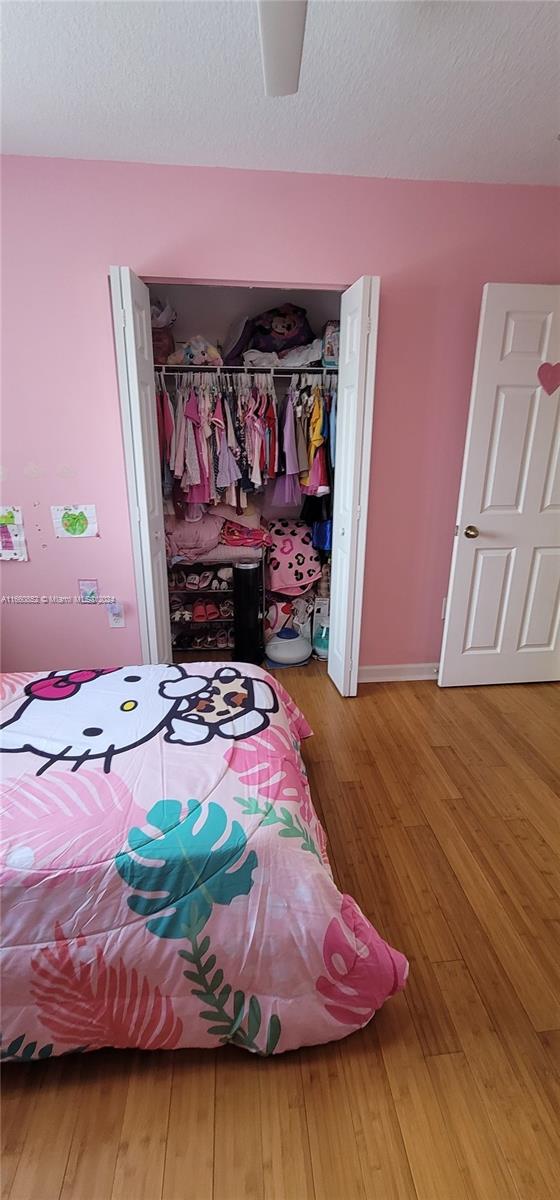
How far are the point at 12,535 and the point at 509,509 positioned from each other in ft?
8.23

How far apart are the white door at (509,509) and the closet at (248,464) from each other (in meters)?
0.57

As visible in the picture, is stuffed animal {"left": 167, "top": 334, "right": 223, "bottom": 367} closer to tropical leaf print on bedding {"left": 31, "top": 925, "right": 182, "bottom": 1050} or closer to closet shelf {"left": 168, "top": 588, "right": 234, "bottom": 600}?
closet shelf {"left": 168, "top": 588, "right": 234, "bottom": 600}

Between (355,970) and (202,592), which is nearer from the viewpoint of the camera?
(355,970)

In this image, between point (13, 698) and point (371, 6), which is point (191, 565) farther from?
point (371, 6)

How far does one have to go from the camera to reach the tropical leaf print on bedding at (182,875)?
115 centimetres

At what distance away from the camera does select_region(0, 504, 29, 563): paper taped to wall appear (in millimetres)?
2492

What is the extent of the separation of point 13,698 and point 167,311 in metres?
2.30

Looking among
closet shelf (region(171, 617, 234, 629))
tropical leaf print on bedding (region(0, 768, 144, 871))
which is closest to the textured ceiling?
tropical leaf print on bedding (region(0, 768, 144, 871))

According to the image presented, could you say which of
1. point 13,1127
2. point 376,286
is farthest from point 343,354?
point 13,1127

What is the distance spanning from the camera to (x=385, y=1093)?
1180mm

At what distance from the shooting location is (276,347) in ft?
9.89

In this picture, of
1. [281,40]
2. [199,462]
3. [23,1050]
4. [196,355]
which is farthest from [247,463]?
[23,1050]

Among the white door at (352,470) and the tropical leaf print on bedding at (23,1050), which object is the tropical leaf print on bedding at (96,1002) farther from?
the white door at (352,470)

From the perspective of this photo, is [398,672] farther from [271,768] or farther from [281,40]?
[281,40]
